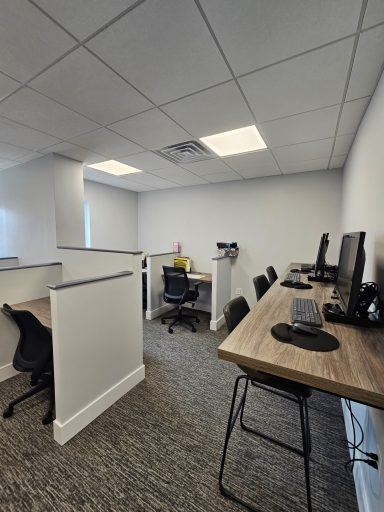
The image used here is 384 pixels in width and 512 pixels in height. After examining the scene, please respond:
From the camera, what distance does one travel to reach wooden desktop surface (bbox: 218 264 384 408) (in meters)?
0.73

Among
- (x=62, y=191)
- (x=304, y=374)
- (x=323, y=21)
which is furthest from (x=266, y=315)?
(x=62, y=191)

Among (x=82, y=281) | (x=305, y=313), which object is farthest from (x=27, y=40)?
(x=305, y=313)

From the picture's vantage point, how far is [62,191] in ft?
10.1

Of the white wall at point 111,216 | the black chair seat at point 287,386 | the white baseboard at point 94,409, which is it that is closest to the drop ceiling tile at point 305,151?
the black chair seat at point 287,386

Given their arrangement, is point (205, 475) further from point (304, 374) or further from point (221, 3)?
point (221, 3)

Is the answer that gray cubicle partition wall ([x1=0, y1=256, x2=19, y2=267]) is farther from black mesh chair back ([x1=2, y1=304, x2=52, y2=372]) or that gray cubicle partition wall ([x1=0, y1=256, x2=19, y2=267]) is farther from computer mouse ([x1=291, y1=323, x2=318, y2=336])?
computer mouse ([x1=291, y1=323, x2=318, y2=336])

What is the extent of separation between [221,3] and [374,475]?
230 cm

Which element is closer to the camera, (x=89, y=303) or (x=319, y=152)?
(x=89, y=303)

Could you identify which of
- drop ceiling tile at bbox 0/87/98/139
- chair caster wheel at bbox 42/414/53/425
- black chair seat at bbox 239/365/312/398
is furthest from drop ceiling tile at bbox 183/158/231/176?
chair caster wheel at bbox 42/414/53/425

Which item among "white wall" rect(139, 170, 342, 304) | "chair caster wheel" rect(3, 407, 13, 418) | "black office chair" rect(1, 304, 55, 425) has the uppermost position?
"white wall" rect(139, 170, 342, 304)

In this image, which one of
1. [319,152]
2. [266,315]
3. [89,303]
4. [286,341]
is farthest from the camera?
[319,152]

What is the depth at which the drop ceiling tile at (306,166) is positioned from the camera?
3.12m

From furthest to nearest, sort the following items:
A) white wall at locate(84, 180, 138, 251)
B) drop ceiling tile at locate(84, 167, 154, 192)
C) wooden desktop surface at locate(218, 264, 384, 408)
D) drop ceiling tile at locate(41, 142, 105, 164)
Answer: white wall at locate(84, 180, 138, 251) < drop ceiling tile at locate(84, 167, 154, 192) < drop ceiling tile at locate(41, 142, 105, 164) < wooden desktop surface at locate(218, 264, 384, 408)

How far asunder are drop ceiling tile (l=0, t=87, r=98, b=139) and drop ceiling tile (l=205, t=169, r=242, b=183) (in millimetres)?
2112
